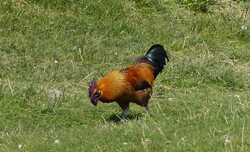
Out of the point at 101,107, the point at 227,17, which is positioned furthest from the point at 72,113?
the point at 227,17

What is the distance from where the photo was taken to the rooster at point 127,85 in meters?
7.62

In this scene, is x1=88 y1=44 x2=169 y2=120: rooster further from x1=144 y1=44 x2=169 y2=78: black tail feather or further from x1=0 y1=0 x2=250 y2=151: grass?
x1=0 y1=0 x2=250 y2=151: grass

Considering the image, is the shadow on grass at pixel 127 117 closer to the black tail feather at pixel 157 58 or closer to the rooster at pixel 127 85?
the rooster at pixel 127 85

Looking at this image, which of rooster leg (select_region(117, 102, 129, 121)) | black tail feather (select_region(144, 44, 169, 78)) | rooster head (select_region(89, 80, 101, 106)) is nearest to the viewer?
rooster head (select_region(89, 80, 101, 106))

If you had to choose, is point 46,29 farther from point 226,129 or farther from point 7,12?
point 226,129

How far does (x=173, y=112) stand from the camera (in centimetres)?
818

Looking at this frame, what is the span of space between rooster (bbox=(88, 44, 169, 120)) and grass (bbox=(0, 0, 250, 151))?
0.25m

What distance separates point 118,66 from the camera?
10289mm

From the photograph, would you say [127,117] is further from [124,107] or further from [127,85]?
[127,85]

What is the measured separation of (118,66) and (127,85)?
245 centimetres

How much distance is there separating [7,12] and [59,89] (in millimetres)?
3212

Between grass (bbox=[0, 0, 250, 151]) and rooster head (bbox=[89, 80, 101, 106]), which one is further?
rooster head (bbox=[89, 80, 101, 106])

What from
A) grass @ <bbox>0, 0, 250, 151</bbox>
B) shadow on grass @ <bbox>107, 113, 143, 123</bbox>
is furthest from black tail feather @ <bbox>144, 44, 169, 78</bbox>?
shadow on grass @ <bbox>107, 113, 143, 123</bbox>

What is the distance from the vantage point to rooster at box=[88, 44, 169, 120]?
7625 millimetres
